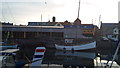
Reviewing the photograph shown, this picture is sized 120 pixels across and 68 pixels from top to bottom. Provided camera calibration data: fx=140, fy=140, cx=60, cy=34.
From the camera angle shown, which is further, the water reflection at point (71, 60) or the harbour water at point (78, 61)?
the water reflection at point (71, 60)

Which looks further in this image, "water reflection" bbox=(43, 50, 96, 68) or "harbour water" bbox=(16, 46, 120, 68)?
"water reflection" bbox=(43, 50, 96, 68)

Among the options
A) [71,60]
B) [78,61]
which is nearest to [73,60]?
[71,60]

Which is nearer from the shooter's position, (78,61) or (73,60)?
(78,61)

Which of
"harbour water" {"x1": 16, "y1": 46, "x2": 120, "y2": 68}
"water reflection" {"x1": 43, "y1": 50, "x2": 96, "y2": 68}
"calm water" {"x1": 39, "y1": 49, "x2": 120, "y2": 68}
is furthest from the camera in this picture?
"water reflection" {"x1": 43, "y1": 50, "x2": 96, "y2": 68}

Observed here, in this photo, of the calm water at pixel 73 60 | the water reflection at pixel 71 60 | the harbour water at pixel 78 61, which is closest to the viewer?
the harbour water at pixel 78 61

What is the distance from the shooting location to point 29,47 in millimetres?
24891

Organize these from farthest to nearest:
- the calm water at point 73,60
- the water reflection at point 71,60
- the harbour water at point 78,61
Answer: the water reflection at point 71,60, the calm water at point 73,60, the harbour water at point 78,61

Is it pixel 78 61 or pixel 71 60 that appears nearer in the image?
pixel 78 61

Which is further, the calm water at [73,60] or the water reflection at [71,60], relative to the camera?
the water reflection at [71,60]

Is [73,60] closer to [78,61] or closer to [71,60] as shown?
[71,60]

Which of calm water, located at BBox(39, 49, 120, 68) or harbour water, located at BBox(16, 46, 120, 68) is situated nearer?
harbour water, located at BBox(16, 46, 120, 68)

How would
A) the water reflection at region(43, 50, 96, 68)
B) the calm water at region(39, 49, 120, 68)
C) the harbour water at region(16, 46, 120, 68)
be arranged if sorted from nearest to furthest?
the harbour water at region(16, 46, 120, 68) < the calm water at region(39, 49, 120, 68) < the water reflection at region(43, 50, 96, 68)

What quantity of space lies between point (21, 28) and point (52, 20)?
2546 centimetres

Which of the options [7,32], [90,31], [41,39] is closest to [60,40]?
[41,39]
